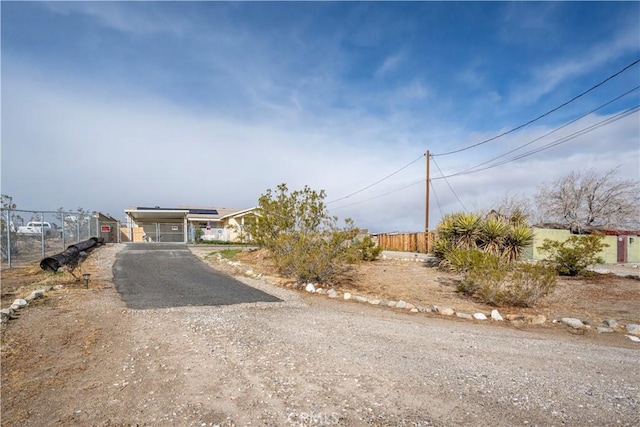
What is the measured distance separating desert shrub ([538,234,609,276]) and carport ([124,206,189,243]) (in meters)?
28.7

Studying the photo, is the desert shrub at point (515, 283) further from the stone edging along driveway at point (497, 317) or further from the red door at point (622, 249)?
the red door at point (622, 249)

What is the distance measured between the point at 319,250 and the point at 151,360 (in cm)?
680

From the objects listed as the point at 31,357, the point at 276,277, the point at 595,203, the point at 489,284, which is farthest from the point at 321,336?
the point at 595,203

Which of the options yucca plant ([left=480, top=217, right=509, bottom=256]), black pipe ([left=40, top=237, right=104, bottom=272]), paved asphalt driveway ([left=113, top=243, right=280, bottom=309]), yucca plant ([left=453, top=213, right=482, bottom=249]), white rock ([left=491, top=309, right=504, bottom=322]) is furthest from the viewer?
yucca plant ([left=453, top=213, right=482, bottom=249])

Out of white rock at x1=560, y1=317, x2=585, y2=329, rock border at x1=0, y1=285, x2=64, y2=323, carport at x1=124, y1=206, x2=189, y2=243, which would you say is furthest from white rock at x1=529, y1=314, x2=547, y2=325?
carport at x1=124, y1=206, x2=189, y2=243

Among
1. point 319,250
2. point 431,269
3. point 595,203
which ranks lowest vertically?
point 431,269

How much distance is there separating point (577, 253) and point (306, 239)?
9319mm

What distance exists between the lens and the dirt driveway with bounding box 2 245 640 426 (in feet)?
10.2

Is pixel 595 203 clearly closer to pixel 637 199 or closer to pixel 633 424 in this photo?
pixel 637 199

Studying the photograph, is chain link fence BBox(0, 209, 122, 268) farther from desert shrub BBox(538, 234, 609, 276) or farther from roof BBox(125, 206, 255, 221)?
desert shrub BBox(538, 234, 609, 276)

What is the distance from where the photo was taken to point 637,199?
89.2 feet

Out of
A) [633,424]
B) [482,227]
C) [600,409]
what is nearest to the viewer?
[633,424]

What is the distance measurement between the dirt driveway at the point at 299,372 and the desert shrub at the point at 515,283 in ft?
5.72

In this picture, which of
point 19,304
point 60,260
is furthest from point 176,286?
point 60,260
